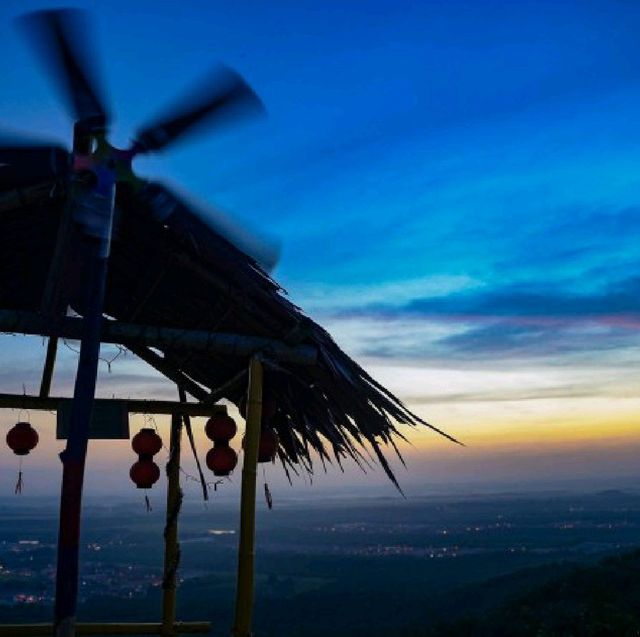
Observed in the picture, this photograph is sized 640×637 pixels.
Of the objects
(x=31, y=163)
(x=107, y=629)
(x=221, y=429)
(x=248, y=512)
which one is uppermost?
(x=31, y=163)

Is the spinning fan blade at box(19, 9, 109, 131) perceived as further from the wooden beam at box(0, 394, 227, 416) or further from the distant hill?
the distant hill

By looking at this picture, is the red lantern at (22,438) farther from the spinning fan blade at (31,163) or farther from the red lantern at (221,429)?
the spinning fan blade at (31,163)

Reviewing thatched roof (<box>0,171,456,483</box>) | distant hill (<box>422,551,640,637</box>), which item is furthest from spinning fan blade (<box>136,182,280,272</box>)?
distant hill (<box>422,551,640,637</box>)

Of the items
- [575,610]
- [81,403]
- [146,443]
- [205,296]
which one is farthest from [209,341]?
[575,610]

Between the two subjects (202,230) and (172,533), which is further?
(172,533)

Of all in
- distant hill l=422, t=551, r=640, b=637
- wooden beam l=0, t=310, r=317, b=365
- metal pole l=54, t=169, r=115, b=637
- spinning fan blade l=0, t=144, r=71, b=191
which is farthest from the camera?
distant hill l=422, t=551, r=640, b=637

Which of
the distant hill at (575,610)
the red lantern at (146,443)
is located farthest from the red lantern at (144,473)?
the distant hill at (575,610)

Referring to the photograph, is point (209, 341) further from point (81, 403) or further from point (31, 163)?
point (31, 163)
